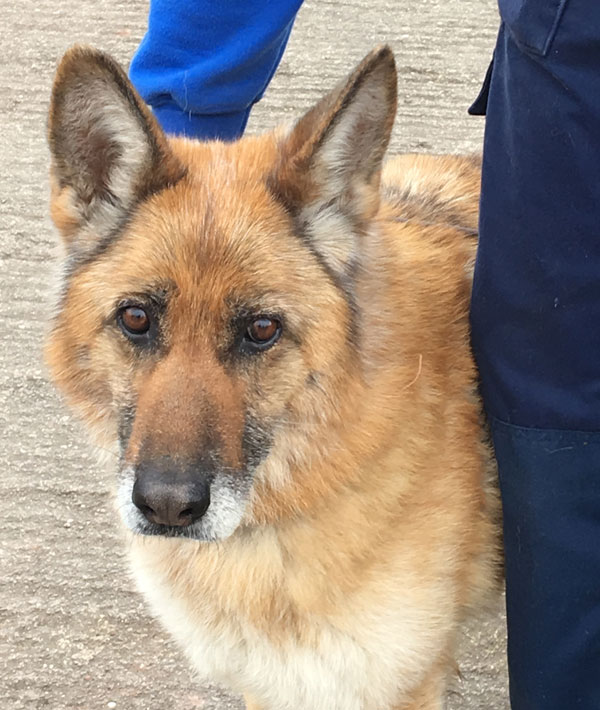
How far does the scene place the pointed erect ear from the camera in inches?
82.8

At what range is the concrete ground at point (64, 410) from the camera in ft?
10.3

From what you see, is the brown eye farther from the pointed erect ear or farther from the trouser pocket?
the trouser pocket

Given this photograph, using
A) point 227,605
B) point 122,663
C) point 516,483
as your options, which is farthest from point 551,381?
point 122,663

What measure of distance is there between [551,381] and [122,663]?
1.84 m

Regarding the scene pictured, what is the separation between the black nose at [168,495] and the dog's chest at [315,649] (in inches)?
20.9

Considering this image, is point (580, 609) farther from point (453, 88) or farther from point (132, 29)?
point (132, 29)

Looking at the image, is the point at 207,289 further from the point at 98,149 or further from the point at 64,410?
the point at 64,410

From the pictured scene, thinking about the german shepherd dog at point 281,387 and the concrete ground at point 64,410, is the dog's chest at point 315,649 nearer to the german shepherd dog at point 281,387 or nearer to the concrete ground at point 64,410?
the german shepherd dog at point 281,387

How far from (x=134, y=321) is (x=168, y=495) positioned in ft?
1.40

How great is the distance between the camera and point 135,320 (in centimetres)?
216

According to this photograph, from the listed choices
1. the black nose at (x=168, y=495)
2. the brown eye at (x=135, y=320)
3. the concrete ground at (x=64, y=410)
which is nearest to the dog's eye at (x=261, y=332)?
the brown eye at (x=135, y=320)

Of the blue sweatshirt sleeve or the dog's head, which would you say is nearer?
the dog's head

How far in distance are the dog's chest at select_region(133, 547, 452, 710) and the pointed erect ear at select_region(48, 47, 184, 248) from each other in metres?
0.99

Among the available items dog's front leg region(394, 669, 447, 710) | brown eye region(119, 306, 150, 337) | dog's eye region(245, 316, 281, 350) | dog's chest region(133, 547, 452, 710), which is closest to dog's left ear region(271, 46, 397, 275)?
dog's eye region(245, 316, 281, 350)
